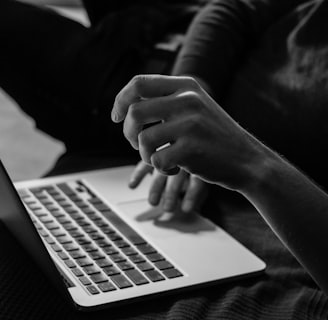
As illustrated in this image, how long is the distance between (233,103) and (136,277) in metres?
0.45

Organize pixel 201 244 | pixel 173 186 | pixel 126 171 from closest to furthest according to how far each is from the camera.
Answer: pixel 201 244 < pixel 173 186 < pixel 126 171

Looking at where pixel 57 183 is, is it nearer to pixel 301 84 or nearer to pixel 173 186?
pixel 173 186

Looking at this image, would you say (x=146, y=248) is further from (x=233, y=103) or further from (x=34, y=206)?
(x=233, y=103)

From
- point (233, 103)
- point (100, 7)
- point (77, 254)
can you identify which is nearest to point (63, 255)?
point (77, 254)

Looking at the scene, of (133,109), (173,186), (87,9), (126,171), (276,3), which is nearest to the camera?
(133,109)

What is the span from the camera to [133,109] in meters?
0.68

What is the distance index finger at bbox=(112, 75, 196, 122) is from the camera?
691 millimetres

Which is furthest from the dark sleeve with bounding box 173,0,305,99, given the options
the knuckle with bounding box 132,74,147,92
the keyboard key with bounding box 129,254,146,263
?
the knuckle with bounding box 132,74,147,92

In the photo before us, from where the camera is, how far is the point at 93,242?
897mm

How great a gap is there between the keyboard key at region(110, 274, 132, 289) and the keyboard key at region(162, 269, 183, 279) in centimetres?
5

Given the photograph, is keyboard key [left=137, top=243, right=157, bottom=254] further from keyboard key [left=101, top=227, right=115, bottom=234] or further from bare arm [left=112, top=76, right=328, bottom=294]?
bare arm [left=112, top=76, right=328, bottom=294]

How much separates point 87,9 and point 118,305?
0.92 meters

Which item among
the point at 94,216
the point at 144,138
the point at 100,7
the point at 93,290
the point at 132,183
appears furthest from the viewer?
the point at 100,7

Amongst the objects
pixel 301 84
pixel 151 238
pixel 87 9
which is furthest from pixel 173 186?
pixel 87 9
